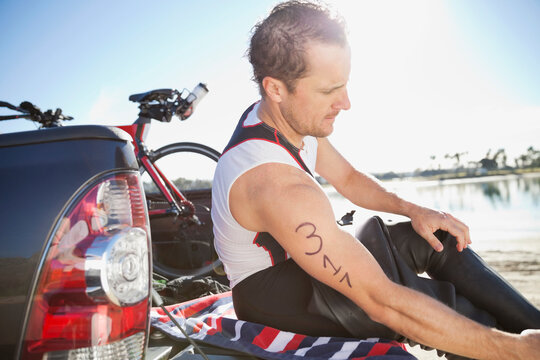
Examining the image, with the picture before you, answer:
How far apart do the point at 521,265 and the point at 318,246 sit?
15.7ft

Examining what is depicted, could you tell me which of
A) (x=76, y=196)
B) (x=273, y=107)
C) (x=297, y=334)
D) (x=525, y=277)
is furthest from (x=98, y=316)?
(x=525, y=277)

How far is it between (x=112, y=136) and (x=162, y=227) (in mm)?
3108

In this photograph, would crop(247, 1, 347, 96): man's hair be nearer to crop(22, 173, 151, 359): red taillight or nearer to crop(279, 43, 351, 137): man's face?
crop(279, 43, 351, 137): man's face

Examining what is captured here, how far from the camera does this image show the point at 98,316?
687mm

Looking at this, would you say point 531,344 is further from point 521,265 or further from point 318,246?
point 521,265

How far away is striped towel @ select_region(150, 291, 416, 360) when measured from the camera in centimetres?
122

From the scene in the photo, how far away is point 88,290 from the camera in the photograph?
68 cm

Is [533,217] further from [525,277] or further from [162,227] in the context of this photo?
[162,227]

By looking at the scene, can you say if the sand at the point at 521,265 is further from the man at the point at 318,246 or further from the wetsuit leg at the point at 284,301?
the wetsuit leg at the point at 284,301

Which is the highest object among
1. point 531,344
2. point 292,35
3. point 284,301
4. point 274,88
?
point 292,35

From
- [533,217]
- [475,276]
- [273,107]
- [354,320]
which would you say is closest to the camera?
[354,320]

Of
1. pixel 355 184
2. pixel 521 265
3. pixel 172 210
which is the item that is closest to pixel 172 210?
pixel 172 210

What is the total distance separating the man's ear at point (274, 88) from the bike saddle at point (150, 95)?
7.27 ft

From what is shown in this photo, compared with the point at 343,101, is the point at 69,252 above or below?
below
